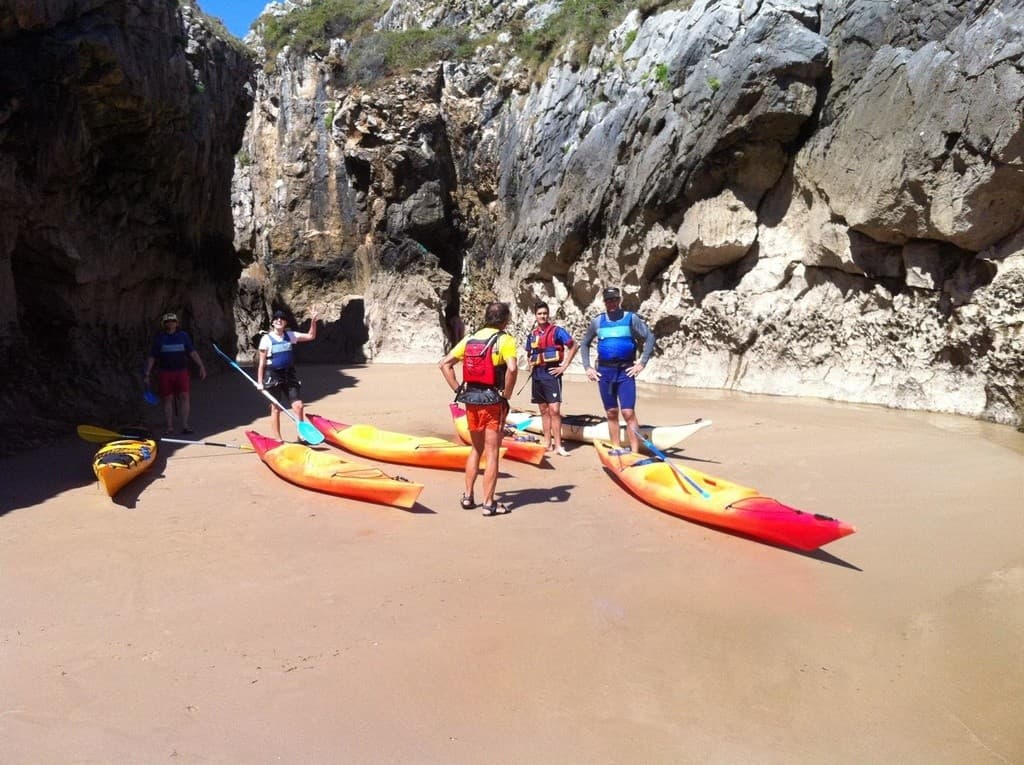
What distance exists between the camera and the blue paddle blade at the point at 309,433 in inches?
267

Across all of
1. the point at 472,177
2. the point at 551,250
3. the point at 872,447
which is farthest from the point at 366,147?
the point at 872,447

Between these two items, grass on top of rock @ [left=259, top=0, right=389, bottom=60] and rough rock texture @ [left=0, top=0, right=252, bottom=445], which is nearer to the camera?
rough rock texture @ [left=0, top=0, right=252, bottom=445]

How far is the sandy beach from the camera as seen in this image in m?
2.34

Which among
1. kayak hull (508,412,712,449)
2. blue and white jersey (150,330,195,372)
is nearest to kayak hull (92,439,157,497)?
blue and white jersey (150,330,195,372)

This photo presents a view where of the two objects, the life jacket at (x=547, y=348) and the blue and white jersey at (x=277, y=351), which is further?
the blue and white jersey at (x=277, y=351)

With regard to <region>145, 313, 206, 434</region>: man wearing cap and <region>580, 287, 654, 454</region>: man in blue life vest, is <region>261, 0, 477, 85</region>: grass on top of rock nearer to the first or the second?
<region>145, 313, 206, 434</region>: man wearing cap

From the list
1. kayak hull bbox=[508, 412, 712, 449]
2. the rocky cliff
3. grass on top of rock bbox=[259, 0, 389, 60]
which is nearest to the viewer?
kayak hull bbox=[508, 412, 712, 449]

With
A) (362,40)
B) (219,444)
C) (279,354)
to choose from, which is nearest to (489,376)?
(279,354)

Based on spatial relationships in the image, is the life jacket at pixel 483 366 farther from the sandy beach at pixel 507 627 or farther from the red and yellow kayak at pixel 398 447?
the red and yellow kayak at pixel 398 447

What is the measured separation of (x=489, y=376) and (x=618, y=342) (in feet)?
5.83

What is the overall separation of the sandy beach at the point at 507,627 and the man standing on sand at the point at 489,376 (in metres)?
0.54

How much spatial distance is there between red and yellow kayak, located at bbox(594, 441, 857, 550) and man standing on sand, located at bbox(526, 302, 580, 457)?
100 centimetres

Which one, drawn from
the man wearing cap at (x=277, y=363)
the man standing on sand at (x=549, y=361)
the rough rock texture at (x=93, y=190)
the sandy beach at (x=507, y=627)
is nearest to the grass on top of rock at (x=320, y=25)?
the rough rock texture at (x=93, y=190)

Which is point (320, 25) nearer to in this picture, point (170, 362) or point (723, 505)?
point (170, 362)
